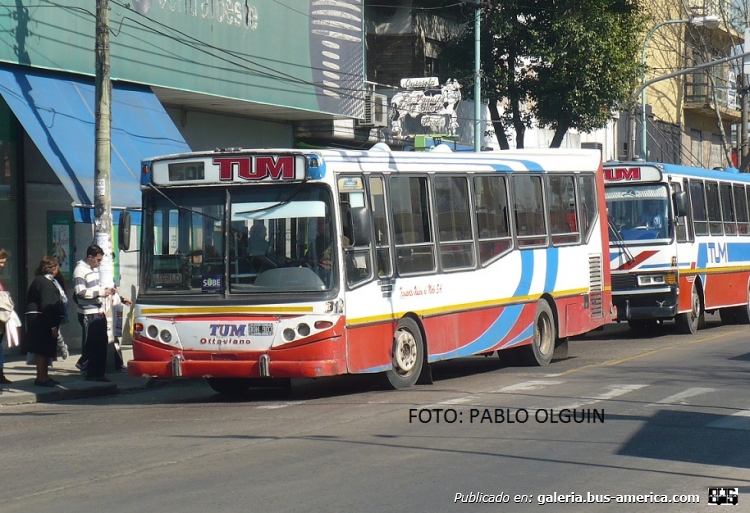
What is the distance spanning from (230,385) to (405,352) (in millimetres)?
2155

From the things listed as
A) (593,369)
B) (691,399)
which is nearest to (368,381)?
(593,369)

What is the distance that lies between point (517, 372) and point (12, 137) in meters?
8.84

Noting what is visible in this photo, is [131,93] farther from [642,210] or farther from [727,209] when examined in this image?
[727,209]

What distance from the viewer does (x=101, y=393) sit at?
1467 centimetres

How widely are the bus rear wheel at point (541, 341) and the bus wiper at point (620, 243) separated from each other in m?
4.85

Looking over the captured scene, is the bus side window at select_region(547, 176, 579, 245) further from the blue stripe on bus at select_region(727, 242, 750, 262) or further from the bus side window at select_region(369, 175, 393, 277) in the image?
the blue stripe on bus at select_region(727, 242, 750, 262)

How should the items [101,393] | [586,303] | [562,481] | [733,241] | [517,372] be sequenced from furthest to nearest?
1. [733,241]
2. [586,303]
3. [517,372]
4. [101,393]
5. [562,481]

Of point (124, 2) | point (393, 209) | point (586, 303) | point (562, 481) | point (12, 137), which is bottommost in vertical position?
point (562, 481)

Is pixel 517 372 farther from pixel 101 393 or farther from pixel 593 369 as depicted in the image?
pixel 101 393

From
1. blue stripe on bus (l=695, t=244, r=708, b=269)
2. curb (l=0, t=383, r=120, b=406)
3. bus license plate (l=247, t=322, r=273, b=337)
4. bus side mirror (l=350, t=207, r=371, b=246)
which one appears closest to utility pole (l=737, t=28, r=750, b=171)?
blue stripe on bus (l=695, t=244, r=708, b=269)

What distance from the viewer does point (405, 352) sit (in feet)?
45.0

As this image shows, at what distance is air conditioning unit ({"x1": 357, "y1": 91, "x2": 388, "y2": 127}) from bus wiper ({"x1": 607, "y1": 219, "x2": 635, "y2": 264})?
23.4 ft

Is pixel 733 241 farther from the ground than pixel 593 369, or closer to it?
farther from the ground

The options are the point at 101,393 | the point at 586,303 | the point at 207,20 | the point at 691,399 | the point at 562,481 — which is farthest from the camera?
the point at 207,20
